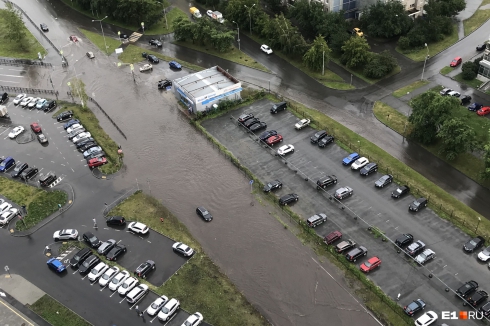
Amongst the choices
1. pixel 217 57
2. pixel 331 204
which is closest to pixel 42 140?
pixel 217 57

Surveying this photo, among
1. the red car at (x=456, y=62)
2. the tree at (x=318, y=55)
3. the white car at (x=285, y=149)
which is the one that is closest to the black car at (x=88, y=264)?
the white car at (x=285, y=149)

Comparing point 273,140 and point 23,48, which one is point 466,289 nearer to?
point 273,140

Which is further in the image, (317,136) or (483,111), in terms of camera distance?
(483,111)

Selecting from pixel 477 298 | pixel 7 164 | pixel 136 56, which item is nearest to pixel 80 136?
pixel 7 164

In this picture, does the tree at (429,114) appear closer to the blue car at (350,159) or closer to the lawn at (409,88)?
the blue car at (350,159)

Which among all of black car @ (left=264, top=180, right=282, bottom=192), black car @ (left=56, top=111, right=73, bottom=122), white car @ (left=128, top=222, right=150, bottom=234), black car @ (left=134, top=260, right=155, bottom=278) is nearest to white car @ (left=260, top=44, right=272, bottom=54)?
black car @ (left=264, top=180, right=282, bottom=192)

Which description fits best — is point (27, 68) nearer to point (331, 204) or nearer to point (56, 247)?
point (56, 247)
